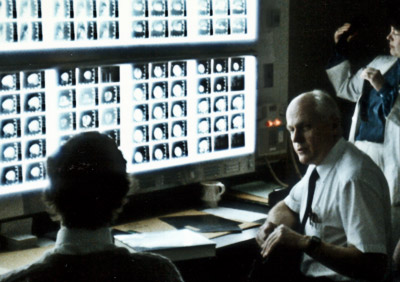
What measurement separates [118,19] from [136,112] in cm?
38

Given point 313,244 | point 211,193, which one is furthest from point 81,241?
point 211,193

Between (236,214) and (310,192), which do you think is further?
(236,214)

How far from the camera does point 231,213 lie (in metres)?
2.83

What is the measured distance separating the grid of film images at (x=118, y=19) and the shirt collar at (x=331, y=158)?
817 millimetres

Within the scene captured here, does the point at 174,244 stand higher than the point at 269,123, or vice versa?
the point at 269,123

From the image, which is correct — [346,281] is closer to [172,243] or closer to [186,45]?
[172,243]

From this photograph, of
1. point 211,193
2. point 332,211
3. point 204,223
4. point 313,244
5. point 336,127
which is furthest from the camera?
point 211,193

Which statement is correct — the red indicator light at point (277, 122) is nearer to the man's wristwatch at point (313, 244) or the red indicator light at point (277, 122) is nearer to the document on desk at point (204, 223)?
the document on desk at point (204, 223)

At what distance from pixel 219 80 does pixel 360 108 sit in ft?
3.14

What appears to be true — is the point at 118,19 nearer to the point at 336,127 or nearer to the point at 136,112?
the point at 136,112

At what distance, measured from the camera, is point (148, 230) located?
8.42 feet

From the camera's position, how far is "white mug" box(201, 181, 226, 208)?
9.74 ft

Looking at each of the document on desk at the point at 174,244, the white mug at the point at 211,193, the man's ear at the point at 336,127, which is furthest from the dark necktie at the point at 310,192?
the white mug at the point at 211,193

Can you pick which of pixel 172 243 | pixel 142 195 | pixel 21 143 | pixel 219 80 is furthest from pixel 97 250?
pixel 219 80
